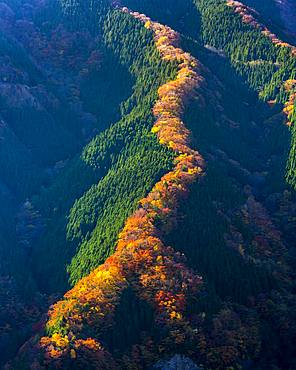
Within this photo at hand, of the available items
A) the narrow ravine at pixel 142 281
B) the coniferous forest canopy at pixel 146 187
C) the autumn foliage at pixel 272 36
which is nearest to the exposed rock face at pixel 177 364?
the coniferous forest canopy at pixel 146 187

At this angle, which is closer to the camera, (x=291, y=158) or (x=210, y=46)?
(x=291, y=158)

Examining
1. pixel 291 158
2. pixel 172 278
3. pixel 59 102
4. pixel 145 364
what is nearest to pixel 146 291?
pixel 172 278

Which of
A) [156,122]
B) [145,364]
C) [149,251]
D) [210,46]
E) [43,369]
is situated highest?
[210,46]

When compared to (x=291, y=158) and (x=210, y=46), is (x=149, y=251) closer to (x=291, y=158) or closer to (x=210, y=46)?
(x=291, y=158)

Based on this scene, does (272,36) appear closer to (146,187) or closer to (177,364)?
(146,187)

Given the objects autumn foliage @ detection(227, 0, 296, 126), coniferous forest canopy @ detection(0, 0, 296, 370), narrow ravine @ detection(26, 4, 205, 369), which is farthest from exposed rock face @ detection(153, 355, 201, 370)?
autumn foliage @ detection(227, 0, 296, 126)

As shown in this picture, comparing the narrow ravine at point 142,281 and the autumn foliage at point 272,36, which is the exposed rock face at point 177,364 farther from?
the autumn foliage at point 272,36

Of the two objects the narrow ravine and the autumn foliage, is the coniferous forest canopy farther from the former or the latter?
the autumn foliage

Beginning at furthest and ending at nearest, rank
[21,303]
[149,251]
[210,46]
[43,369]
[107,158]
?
[210,46] → [107,158] → [21,303] → [149,251] → [43,369]
